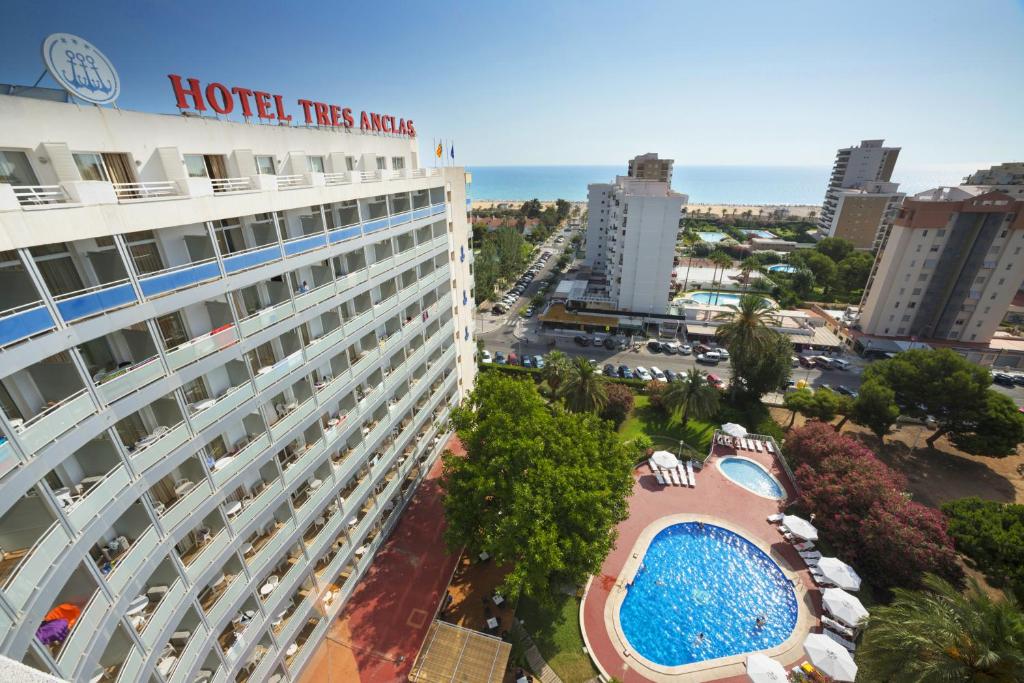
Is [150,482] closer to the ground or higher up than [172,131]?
closer to the ground

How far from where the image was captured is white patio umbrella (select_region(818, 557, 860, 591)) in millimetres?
27766

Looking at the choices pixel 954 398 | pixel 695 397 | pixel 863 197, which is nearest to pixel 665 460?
pixel 695 397

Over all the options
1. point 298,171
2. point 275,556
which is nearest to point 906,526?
point 275,556

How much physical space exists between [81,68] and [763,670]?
39.1 m

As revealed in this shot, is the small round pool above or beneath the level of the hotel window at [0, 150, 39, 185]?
beneath

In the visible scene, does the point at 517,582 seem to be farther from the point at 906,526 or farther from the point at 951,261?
the point at 951,261

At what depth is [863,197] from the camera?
119 m

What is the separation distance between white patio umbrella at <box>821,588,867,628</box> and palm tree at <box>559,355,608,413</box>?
20.9 meters

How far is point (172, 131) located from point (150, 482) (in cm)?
1365

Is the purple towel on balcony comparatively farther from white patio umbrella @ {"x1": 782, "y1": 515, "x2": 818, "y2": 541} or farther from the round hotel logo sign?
white patio umbrella @ {"x1": 782, "y1": 515, "x2": 818, "y2": 541}

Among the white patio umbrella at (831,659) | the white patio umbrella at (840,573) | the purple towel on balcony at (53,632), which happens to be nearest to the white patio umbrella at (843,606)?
the white patio umbrella at (840,573)

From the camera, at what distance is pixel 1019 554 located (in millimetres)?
25375

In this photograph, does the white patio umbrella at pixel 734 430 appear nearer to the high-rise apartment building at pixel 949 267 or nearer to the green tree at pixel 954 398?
the green tree at pixel 954 398

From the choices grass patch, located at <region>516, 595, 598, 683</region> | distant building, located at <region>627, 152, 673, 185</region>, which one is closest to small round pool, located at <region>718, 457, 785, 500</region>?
grass patch, located at <region>516, 595, 598, 683</region>
